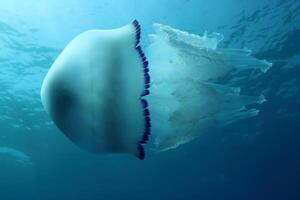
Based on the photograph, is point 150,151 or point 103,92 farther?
point 150,151

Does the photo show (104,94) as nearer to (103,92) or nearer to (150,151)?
(103,92)

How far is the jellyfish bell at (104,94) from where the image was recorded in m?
1.47

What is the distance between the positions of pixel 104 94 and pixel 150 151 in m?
24.1

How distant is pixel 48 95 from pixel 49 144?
24022 mm

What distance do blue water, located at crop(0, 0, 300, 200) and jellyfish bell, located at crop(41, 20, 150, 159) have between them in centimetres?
994

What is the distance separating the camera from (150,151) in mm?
25328

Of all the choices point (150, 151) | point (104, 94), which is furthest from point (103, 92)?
point (150, 151)

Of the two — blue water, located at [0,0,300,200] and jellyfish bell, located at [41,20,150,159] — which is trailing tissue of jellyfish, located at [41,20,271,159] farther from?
blue water, located at [0,0,300,200]

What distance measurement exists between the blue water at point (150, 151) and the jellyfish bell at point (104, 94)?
9.94 m

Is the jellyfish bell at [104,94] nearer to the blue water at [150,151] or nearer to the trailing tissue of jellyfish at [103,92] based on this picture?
the trailing tissue of jellyfish at [103,92]

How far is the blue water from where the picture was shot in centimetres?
1194

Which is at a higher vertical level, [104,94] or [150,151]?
[104,94]

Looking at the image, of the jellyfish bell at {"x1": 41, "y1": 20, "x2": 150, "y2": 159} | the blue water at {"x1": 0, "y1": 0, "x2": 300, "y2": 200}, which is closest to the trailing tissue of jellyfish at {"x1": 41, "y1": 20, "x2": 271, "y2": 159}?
the jellyfish bell at {"x1": 41, "y1": 20, "x2": 150, "y2": 159}

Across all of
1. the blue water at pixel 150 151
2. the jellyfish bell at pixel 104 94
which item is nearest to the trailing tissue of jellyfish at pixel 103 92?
the jellyfish bell at pixel 104 94
